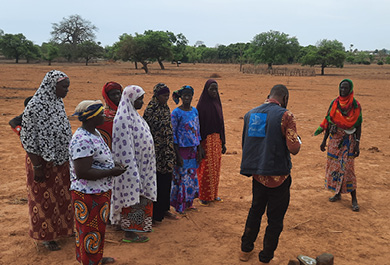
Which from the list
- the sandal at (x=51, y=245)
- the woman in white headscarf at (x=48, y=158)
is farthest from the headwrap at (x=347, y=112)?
the sandal at (x=51, y=245)

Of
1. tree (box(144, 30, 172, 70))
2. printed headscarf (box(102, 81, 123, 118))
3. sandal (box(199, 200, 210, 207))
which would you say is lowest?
sandal (box(199, 200, 210, 207))

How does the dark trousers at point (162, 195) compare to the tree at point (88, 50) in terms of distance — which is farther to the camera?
the tree at point (88, 50)

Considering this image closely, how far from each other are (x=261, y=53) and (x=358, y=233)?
163 feet

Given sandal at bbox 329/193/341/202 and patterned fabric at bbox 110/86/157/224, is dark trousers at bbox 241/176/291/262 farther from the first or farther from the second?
sandal at bbox 329/193/341/202

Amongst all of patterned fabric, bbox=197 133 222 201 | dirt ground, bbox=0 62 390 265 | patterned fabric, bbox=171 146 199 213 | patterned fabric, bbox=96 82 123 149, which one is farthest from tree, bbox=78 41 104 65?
patterned fabric, bbox=96 82 123 149

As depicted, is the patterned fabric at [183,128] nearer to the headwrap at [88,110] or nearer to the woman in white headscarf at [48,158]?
the woman in white headscarf at [48,158]

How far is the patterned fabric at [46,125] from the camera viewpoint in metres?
3.44

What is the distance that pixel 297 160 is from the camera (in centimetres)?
761

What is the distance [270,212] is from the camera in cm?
334

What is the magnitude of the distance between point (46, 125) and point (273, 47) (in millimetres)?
51264

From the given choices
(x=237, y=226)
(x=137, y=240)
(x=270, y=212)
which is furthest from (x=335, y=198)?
(x=137, y=240)

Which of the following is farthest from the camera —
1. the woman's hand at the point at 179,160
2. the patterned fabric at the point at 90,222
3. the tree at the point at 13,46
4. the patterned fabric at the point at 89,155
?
the tree at the point at 13,46

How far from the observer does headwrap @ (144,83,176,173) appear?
4.18 m

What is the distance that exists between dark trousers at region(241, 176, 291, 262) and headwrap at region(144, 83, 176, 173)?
1339 millimetres
